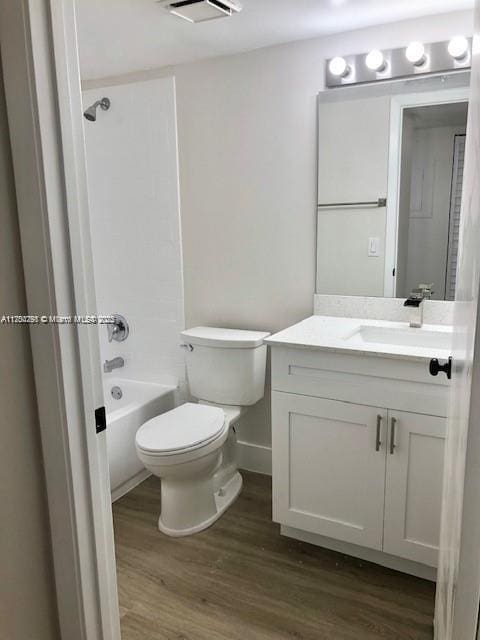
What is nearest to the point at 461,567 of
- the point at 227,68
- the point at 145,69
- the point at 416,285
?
the point at 416,285

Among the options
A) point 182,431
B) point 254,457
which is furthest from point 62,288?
point 254,457

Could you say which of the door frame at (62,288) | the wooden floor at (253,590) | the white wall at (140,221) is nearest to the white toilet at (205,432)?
the wooden floor at (253,590)

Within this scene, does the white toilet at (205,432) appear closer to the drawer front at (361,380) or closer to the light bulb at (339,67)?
the drawer front at (361,380)

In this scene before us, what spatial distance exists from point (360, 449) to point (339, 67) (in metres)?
1.67

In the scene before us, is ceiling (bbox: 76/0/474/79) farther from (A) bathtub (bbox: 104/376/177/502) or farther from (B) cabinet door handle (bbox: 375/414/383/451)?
(A) bathtub (bbox: 104/376/177/502)

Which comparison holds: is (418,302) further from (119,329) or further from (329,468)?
(119,329)

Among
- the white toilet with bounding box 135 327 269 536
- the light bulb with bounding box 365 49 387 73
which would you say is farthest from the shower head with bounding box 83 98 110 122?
the light bulb with bounding box 365 49 387 73

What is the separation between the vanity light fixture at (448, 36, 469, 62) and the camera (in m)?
2.00

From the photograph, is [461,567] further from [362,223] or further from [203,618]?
[362,223]

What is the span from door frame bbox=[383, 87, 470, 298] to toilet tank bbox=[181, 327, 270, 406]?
0.70 meters

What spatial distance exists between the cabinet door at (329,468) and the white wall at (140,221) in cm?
108

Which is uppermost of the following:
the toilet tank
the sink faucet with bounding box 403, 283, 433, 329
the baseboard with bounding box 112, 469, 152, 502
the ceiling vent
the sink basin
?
the ceiling vent

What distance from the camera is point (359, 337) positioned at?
221 cm

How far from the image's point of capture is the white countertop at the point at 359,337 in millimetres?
1814
